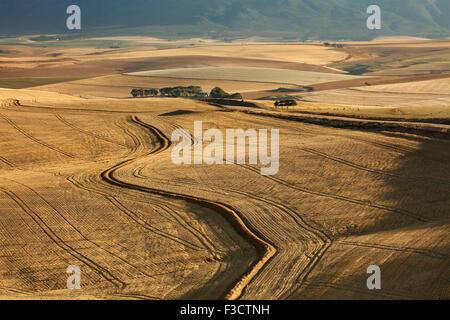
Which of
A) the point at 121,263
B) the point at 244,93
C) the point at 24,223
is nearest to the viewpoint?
the point at 121,263

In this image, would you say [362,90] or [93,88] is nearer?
[362,90]

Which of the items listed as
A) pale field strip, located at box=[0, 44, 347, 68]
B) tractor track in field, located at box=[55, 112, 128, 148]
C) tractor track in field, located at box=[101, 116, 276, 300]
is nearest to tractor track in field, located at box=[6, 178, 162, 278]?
tractor track in field, located at box=[101, 116, 276, 300]

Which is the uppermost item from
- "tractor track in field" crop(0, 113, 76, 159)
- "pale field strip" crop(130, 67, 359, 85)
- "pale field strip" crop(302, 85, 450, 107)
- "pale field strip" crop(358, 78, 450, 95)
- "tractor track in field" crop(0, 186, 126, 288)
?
"pale field strip" crop(130, 67, 359, 85)

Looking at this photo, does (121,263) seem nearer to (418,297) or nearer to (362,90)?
(418,297)

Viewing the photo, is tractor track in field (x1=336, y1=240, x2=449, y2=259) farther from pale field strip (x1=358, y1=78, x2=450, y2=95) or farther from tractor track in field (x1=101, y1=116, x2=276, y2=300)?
pale field strip (x1=358, y1=78, x2=450, y2=95)

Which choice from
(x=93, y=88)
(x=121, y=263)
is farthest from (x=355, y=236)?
(x=93, y=88)

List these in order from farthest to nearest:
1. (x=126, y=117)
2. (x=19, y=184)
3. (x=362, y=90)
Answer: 1. (x=362, y=90)
2. (x=126, y=117)
3. (x=19, y=184)
